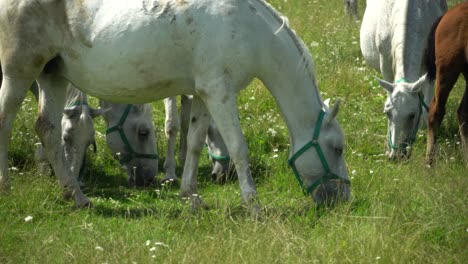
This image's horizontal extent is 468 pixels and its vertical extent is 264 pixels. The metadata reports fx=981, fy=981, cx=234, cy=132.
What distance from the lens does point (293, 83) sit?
25.7ft

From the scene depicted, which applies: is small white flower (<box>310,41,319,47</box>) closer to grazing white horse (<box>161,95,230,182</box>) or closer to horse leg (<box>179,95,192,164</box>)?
grazing white horse (<box>161,95,230,182</box>)

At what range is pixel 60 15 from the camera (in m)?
8.05

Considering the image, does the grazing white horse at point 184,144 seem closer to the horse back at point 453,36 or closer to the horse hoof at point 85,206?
the horse hoof at point 85,206

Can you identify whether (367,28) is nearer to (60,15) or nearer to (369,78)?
(369,78)

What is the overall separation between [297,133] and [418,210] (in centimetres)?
131

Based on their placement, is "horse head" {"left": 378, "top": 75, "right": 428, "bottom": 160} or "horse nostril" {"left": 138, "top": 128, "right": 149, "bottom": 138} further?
"horse head" {"left": 378, "top": 75, "right": 428, "bottom": 160}

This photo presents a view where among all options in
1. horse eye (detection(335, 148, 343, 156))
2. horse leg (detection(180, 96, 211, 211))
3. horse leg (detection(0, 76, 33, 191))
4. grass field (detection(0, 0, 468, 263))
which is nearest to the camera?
Result: grass field (detection(0, 0, 468, 263))

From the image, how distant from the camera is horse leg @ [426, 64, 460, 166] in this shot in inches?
366

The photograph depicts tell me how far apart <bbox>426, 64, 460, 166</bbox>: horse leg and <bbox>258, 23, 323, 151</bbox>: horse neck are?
1.72 m

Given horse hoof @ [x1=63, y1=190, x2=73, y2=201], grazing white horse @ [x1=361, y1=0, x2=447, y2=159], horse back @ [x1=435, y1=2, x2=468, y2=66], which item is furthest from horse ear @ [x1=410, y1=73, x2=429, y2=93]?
horse hoof @ [x1=63, y1=190, x2=73, y2=201]

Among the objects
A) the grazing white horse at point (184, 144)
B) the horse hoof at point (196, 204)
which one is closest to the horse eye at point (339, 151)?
the horse hoof at point (196, 204)

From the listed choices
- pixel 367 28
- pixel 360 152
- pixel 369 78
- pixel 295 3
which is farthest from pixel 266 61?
pixel 295 3

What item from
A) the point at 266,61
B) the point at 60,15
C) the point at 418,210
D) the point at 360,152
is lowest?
the point at 360,152

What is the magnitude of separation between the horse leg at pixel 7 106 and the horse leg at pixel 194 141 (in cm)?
141
